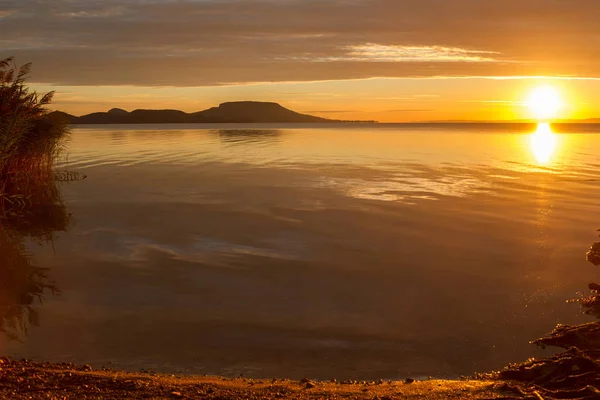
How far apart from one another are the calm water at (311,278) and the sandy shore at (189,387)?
1.10 metres

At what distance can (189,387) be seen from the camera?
8156 mm

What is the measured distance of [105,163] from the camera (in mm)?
49469

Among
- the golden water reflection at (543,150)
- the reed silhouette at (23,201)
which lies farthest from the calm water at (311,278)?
the golden water reflection at (543,150)

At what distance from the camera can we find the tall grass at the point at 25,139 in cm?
2516

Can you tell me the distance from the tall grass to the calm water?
7.78 ft

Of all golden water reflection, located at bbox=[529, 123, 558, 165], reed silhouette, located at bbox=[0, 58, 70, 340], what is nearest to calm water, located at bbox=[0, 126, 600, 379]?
reed silhouette, located at bbox=[0, 58, 70, 340]

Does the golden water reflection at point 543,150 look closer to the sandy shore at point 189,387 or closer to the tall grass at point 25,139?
the tall grass at point 25,139

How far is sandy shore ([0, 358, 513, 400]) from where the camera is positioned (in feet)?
24.6

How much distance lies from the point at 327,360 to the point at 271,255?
7.90 metres

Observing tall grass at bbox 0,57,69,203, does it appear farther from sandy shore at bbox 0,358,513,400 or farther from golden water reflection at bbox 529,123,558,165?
golden water reflection at bbox 529,123,558,165

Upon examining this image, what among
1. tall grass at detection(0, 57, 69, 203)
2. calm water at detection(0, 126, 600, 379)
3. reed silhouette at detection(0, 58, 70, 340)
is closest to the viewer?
calm water at detection(0, 126, 600, 379)

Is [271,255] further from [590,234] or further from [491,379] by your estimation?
[590,234]

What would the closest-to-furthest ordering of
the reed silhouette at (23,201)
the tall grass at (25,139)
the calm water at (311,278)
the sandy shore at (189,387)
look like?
the sandy shore at (189,387) → the calm water at (311,278) → the reed silhouette at (23,201) → the tall grass at (25,139)

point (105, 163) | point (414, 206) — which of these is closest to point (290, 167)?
point (105, 163)
